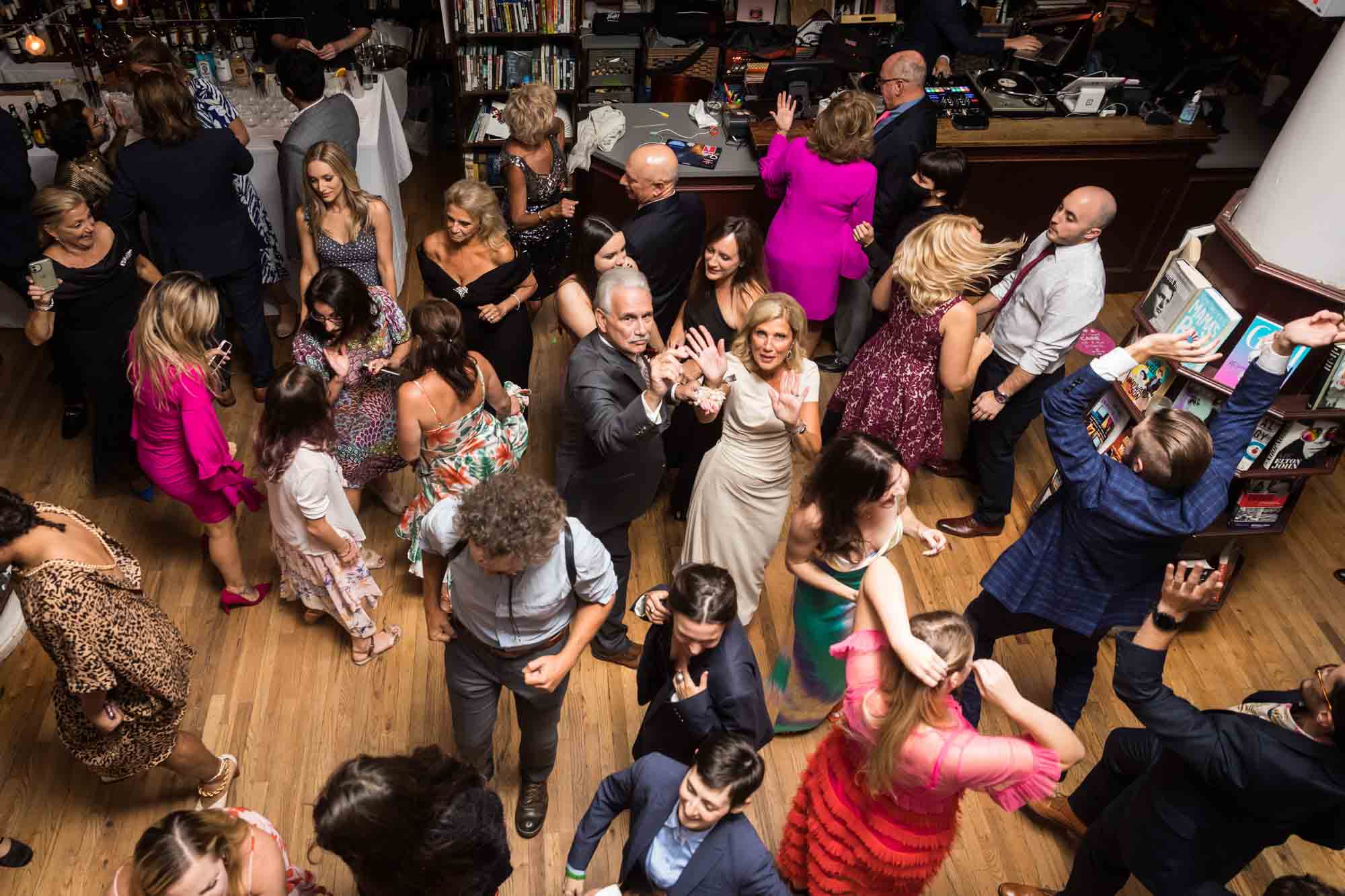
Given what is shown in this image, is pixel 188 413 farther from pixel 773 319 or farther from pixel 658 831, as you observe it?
pixel 658 831

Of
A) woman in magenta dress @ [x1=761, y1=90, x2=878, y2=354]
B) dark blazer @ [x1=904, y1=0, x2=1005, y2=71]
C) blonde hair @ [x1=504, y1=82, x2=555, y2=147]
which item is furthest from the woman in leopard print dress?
dark blazer @ [x1=904, y1=0, x2=1005, y2=71]

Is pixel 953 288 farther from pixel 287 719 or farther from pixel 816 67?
pixel 287 719

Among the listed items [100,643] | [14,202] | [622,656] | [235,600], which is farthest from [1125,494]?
[14,202]

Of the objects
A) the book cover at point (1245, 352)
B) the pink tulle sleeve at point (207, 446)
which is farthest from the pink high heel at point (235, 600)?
the book cover at point (1245, 352)

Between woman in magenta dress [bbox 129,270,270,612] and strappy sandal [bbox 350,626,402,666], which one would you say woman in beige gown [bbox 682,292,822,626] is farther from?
woman in magenta dress [bbox 129,270,270,612]

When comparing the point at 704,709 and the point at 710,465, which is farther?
the point at 710,465

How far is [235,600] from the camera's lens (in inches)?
157

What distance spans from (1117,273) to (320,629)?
518 cm

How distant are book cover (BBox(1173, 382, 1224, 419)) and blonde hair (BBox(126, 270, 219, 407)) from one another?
3573 mm

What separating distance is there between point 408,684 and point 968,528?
2.66 meters

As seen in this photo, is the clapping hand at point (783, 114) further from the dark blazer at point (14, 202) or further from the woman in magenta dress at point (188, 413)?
the dark blazer at point (14, 202)

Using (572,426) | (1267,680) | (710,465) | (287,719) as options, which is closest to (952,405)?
(1267,680)

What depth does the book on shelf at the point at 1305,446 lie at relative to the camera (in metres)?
3.57

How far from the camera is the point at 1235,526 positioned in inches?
154
